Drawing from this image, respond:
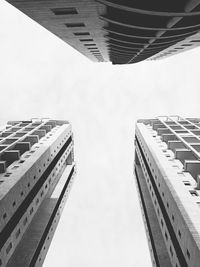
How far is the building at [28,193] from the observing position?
33031 mm

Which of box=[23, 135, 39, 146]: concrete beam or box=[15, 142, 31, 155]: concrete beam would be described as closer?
box=[15, 142, 31, 155]: concrete beam

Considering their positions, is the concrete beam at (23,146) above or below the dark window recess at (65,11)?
below

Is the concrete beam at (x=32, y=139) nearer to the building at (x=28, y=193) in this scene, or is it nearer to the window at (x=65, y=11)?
the building at (x=28, y=193)

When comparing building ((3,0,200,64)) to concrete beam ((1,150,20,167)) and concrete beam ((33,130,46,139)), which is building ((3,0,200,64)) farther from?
concrete beam ((33,130,46,139))

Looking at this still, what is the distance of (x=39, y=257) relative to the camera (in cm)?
4456

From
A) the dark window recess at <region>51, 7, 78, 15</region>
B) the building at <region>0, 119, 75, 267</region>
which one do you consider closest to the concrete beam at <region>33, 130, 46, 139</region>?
the building at <region>0, 119, 75, 267</region>

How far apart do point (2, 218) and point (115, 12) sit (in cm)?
2503

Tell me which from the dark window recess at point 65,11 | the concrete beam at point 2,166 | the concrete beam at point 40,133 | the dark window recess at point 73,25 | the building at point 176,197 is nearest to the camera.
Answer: the dark window recess at point 65,11

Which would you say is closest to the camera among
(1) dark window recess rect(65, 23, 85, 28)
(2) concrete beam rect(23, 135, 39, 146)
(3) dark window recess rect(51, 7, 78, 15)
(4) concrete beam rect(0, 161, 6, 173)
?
(3) dark window recess rect(51, 7, 78, 15)

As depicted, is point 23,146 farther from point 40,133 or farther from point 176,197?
point 176,197

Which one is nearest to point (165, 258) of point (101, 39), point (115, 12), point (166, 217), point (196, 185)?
point (166, 217)

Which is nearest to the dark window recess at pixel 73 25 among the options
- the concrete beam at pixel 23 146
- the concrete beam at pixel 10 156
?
the concrete beam at pixel 10 156

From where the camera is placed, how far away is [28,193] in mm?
40562

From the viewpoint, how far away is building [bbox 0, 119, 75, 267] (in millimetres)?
33031
